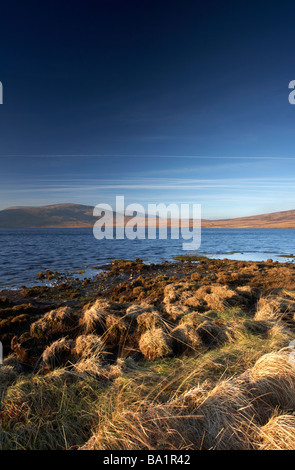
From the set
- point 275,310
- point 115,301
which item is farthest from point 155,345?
point 115,301

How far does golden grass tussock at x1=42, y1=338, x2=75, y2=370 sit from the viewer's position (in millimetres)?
5402

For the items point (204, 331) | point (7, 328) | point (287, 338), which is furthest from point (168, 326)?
point (7, 328)

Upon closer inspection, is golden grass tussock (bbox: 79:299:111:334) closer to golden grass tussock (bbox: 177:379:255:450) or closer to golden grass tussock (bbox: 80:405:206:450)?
golden grass tussock (bbox: 80:405:206:450)

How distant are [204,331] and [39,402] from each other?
4.22 m

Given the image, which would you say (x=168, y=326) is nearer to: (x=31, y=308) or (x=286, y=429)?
(x=286, y=429)

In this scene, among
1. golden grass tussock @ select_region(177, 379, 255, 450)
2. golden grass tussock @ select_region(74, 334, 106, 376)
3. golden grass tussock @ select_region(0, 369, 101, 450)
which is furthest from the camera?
golden grass tussock @ select_region(74, 334, 106, 376)

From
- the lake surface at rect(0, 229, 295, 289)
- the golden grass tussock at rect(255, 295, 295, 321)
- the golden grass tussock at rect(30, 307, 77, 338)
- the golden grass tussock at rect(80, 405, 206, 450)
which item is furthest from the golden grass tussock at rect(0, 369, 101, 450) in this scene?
the lake surface at rect(0, 229, 295, 289)

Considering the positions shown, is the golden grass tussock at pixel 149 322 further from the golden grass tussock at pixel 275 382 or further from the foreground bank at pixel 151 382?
the golden grass tussock at pixel 275 382

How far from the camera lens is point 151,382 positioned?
3.94 metres

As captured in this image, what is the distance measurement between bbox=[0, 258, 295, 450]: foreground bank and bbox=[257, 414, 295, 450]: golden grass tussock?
12 millimetres

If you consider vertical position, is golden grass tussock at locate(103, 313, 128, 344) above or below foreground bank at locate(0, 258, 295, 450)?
below

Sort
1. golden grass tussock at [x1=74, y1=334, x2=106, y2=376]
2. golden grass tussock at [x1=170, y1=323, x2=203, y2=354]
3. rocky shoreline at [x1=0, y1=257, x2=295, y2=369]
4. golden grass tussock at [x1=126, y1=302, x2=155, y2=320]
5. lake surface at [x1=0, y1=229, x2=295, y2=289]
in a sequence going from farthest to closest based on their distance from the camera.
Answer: lake surface at [x1=0, y1=229, x2=295, y2=289]
golden grass tussock at [x1=126, y1=302, x2=155, y2=320]
rocky shoreline at [x1=0, y1=257, x2=295, y2=369]
golden grass tussock at [x1=170, y1=323, x2=203, y2=354]
golden grass tussock at [x1=74, y1=334, x2=106, y2=376]

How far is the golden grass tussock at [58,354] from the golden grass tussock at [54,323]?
1541mm

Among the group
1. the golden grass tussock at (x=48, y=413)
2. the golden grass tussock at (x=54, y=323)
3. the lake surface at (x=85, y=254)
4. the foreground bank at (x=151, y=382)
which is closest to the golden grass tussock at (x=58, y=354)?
the foreground bank at (x=151, y=382)
